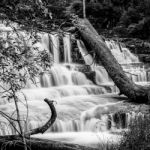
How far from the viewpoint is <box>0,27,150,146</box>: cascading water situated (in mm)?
7820

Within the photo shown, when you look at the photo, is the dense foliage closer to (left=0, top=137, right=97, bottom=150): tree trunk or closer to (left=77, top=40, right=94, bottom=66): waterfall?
(left=77, top=40, right=94, bottom=66): waterfall

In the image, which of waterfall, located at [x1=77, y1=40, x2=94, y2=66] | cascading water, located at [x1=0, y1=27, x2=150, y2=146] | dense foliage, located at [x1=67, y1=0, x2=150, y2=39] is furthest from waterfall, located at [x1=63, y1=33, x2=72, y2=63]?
dense foliage, located at [x1=67, y1=0, x2=150, y2=39]

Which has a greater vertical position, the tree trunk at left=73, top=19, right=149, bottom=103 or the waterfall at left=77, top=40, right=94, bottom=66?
the waterfall at left=77, top=40, right=94, bottom=66

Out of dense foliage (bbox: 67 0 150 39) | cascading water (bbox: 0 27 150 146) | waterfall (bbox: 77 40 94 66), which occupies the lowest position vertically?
cascading water (bbox: 0 27 150 146)

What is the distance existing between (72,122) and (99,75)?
668cm

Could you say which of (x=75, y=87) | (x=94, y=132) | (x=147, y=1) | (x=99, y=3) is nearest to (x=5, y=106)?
(x=94, y=132)

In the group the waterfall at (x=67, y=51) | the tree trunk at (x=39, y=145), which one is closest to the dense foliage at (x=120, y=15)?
the waterfall at (x=67, y=51)

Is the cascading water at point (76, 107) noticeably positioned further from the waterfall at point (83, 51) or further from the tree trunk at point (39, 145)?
the waterfall at point (83, 51)

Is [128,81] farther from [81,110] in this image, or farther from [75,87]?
[75,87]

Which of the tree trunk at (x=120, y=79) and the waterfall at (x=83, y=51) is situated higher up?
the waterfall at (x=83, y=51)

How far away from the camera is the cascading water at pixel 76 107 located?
7.82 m

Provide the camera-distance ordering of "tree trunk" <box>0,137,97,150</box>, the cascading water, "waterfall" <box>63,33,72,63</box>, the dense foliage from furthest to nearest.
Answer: the dense foliage, "waterfall" <box>63,33,72,63</box>, the cascading water, "tree trunk" <box>0,137,97,150</box>

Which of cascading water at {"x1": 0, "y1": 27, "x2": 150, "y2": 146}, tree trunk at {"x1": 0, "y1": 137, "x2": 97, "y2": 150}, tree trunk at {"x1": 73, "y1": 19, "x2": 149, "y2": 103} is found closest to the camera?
tree trunk at {"x1": 0, "y1": 137, "x2": 97, "y2": 150}

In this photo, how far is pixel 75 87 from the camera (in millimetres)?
13000
